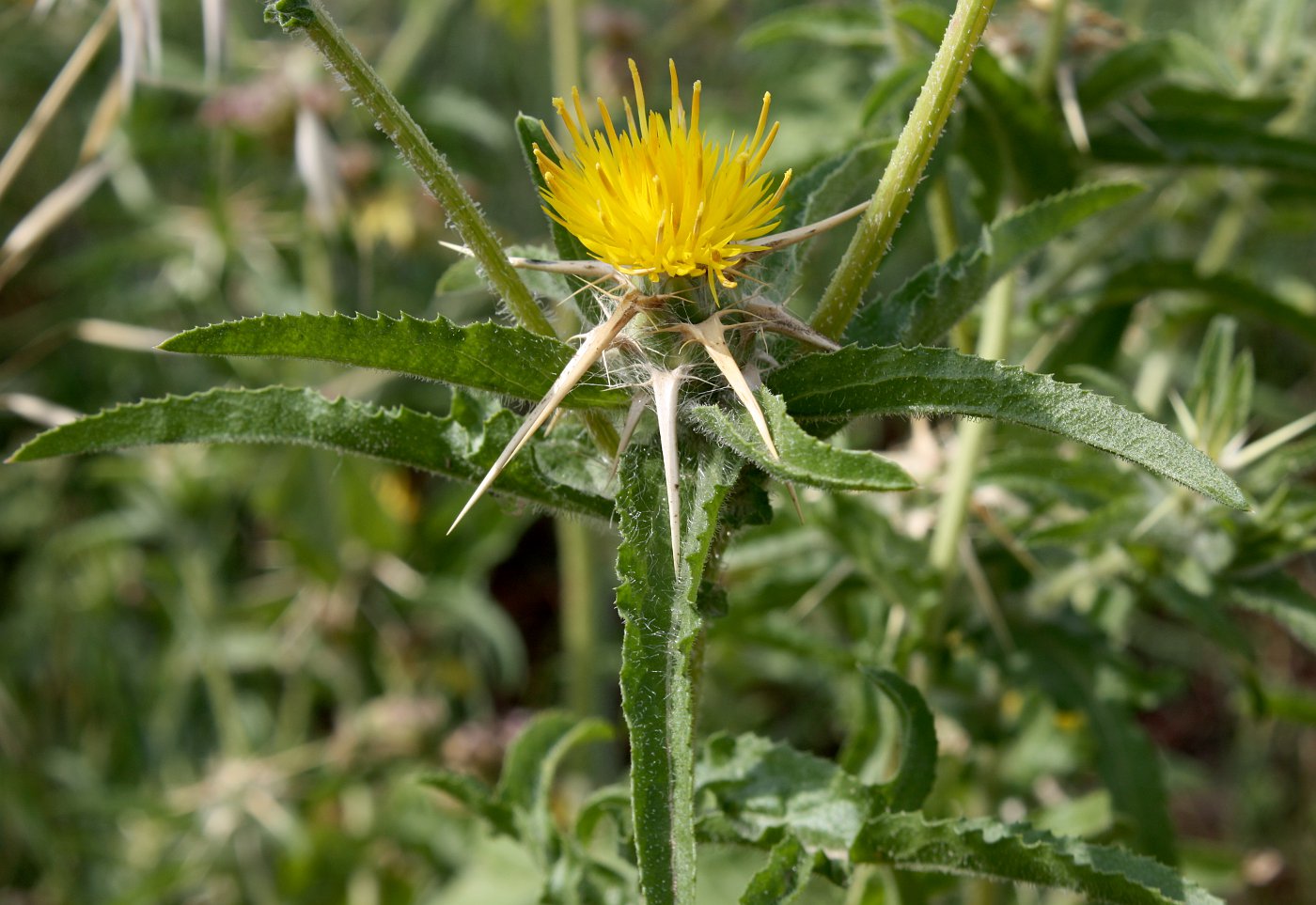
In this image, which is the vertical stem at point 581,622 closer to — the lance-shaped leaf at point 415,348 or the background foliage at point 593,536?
the background foliage at point 593,536

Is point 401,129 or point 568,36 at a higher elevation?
point 568,36

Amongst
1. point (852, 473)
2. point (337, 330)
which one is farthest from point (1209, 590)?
point (337, 330)

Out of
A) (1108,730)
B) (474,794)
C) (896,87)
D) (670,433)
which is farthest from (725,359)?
(1108,730)

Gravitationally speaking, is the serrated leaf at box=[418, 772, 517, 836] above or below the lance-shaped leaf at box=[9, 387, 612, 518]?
below

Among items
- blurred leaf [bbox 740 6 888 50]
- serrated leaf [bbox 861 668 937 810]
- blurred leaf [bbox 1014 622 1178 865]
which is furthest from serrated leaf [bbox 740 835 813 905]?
blurred leaf [bbox 740 6 888 50]

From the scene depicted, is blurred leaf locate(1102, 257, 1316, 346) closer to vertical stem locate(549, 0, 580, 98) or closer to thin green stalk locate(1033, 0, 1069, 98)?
thin green stalk locate(1033, 0, 1069, 98)

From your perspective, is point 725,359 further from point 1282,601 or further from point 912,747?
point 1282,601
